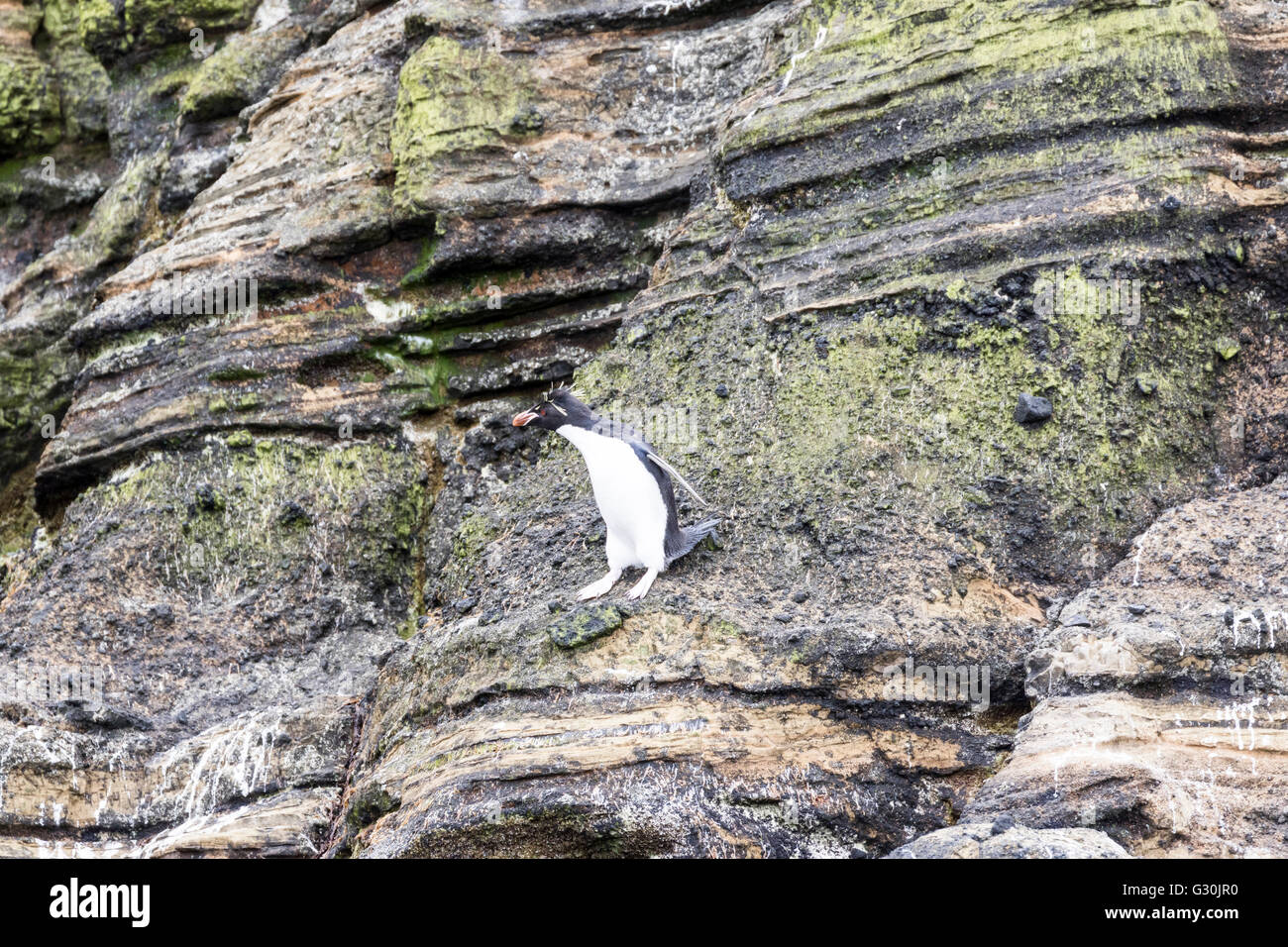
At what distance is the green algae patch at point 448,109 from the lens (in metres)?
12.7

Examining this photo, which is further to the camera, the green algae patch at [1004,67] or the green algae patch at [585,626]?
the green algae patch at [1004,67]

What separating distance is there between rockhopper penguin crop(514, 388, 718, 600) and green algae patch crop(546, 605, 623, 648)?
289mm

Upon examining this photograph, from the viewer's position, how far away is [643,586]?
8383mm

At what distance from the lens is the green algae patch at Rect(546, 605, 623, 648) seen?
802cm

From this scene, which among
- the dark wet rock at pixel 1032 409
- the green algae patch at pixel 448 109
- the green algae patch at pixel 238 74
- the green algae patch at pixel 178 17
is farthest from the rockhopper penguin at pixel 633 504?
the green algae patch at pixel 178 17

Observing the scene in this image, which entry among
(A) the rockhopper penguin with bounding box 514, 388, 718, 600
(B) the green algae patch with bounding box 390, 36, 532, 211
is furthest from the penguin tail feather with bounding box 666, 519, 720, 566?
(B) the green algae patch with bounding box 390, 36, 532, 211

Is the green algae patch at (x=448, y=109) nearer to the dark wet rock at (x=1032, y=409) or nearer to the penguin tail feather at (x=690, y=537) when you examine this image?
the penguin tail feather at (x=690, y=537)

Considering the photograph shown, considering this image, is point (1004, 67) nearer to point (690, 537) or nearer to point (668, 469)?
point (668, 469)

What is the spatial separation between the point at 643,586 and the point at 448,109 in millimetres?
6291

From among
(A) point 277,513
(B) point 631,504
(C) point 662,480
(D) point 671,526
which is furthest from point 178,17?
(D) point 671,526

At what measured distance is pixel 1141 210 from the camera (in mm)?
9523

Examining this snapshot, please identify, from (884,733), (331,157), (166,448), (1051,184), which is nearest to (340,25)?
(331,157)

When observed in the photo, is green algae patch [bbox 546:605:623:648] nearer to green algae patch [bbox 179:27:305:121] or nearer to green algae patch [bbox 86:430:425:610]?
green algae patch [bbox 86:430:425:610]

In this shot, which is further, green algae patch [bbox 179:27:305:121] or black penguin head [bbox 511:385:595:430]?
green algae patch [bbox 179:27:305:121]
